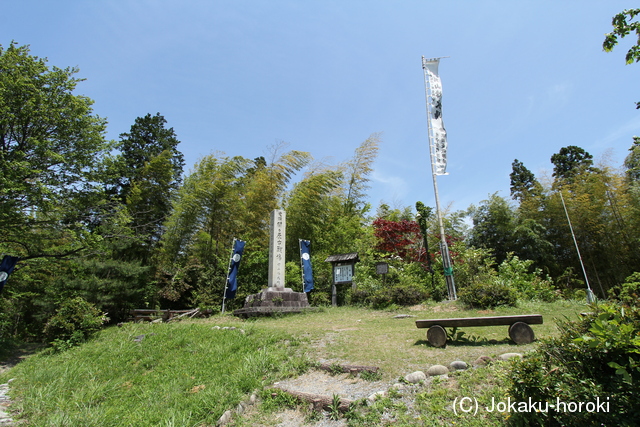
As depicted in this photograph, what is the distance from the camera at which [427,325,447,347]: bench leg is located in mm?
3959

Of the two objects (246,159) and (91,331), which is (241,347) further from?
(246,159)

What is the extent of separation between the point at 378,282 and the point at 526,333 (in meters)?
6.53

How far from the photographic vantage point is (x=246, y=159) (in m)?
12.6

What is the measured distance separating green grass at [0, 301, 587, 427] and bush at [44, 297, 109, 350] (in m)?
0.66

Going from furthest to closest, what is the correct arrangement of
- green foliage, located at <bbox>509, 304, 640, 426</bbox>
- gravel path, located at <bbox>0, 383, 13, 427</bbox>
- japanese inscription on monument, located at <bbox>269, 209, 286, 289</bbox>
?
japanese inscription on monument, located at <bbox>269, 209, 286, 289</bbox> < gravel path, located at <bbox>0, 383, 13, 427</bbox> < green foliage, located at <bbox>509, 304, 640, 426</bbox>

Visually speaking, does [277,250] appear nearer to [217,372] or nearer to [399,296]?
[399,296]

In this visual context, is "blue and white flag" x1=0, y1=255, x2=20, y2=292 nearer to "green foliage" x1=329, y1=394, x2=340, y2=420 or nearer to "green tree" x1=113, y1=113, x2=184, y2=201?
"green tree" x1=113, y1=113, x2=184, y2=201

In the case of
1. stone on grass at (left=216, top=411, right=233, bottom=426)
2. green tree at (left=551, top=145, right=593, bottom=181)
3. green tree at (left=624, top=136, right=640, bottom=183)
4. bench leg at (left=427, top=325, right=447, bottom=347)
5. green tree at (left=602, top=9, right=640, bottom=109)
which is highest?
green tree at (left=551, top=145, right=593, bottom=181)

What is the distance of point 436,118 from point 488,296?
6.83m

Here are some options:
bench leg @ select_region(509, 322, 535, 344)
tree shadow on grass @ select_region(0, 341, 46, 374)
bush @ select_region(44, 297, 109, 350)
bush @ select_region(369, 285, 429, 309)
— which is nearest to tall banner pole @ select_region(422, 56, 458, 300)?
bush @ select_region(369, 285, 429, 309)

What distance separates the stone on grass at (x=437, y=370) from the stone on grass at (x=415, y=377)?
0.10 metres

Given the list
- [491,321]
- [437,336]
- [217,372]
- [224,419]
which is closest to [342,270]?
[437,336]

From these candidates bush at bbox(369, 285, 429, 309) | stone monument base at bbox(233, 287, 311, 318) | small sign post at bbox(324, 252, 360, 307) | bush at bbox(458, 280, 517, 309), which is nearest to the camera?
bush at bbox(458, 280, 517, 309)

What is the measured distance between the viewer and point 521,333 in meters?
3.83
